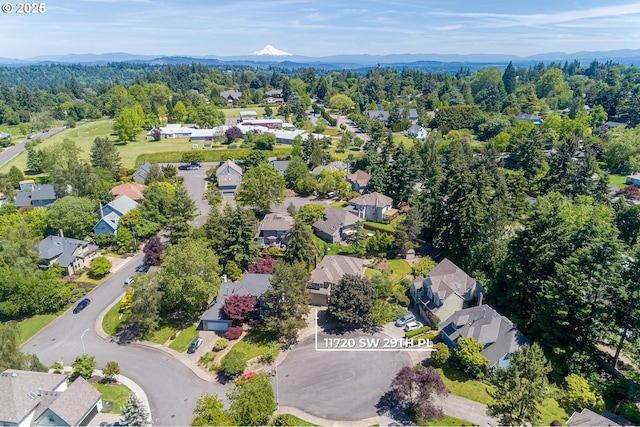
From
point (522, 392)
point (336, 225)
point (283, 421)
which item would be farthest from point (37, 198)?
point (522, 392)

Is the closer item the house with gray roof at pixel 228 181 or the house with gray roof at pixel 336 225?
the house with gray roof at pixel 336 225

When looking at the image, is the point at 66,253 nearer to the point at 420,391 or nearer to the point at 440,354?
the point at 420,391

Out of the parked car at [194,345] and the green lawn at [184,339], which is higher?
the parked car at [194,345]

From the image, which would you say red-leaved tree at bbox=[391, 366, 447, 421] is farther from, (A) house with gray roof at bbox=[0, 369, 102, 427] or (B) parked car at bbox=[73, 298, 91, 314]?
(B) parked car at bbox=[73, 298, 91, 314]

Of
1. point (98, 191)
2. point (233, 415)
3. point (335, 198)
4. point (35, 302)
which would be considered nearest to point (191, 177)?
point (98, 191)

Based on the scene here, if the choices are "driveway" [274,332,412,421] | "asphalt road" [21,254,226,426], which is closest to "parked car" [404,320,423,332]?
"driveway" [274,332,412,421]

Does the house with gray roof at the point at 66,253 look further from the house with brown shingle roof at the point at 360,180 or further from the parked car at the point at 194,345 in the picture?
the house with brown shingle roof at the point at 360,180

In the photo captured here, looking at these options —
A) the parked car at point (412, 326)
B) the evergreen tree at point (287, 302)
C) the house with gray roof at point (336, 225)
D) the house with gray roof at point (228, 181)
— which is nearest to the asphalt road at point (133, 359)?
the evergreen tree at point (287, 302)
